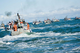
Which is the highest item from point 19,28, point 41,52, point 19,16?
point 19,16

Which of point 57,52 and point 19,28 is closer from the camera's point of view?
point 57,52

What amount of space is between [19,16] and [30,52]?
24.1 meters

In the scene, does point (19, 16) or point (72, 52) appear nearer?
point (72, 52)

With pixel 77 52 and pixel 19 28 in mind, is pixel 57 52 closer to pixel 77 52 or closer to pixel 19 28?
pixel 77 52

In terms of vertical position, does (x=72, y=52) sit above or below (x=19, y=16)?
below

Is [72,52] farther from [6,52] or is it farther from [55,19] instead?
[55,19]

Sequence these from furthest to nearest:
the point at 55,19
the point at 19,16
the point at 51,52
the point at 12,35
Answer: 1. the point at 55,19
2. the point at 19,16
3. the point at 12,35
4. the point at 51,52

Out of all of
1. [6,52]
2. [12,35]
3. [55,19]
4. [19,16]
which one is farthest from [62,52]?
[55,19]

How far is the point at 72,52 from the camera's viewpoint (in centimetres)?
1259

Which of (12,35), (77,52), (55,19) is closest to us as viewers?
(77,52)

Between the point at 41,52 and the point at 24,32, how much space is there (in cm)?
1894

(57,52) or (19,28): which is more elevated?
(19,28)

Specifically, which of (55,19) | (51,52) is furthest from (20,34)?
(55,19)

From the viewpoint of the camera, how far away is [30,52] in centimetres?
1412
